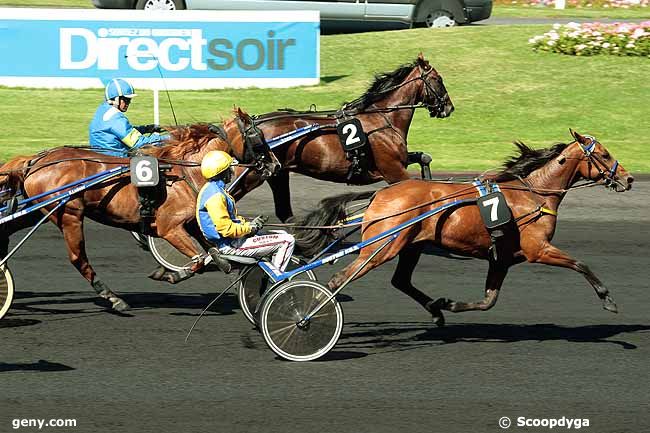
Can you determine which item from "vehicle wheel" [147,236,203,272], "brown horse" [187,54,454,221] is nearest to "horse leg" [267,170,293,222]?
"brown horse" [187,54,454,221]

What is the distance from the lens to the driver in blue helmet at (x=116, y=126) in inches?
400

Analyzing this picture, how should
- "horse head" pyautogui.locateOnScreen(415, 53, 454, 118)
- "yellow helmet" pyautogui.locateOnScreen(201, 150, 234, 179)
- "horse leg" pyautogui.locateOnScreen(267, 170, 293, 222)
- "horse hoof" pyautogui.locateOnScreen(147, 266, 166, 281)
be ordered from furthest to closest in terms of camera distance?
"horse head" pyautogui.locateOnScreen(415, 53, 454, 118) < "horse leg" pyautogui.locateOnScreen(267, 170, 293, 222) < "horse hoof" pyautogui.locateOnScreen(147, 266, 166, 281) < "yellow helmet" pyautogui.locateOnScreen(201, 150, 234, 179)

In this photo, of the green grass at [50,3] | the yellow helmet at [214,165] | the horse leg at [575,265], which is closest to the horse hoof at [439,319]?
the horse leg at [575,265]

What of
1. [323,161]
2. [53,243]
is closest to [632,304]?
[323,161]

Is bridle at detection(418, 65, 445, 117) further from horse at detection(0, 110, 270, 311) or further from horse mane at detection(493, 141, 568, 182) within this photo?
horse at detection(0, 110, 270, 311)

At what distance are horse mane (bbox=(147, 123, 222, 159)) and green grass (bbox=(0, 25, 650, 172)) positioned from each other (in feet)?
22.4

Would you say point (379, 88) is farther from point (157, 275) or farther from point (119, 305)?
point (119, 305)

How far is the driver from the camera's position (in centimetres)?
815

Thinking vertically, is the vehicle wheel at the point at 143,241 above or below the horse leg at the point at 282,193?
below

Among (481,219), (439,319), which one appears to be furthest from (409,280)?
(481,219)

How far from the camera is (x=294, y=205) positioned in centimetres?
1430

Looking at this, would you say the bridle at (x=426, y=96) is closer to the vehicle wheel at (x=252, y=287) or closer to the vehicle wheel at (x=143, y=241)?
the vehicle wheel at (x=143, y=241)

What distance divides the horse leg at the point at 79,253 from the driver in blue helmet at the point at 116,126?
0.82m

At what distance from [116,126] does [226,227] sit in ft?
8.45
